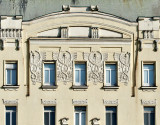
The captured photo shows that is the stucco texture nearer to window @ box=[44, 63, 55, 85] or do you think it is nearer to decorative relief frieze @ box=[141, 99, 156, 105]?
window @ box=[44, 63, 55, 85]

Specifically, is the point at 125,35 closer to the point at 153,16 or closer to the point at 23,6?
the point at 153,16

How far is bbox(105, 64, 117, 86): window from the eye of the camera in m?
53.8

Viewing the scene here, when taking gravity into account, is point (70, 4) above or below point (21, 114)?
above

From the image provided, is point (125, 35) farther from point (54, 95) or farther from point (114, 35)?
point (54, 95)

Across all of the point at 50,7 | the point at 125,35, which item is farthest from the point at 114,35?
the point at 50,7

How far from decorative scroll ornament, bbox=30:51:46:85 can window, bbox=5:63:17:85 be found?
967mm

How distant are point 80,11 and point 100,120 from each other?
5.95 m

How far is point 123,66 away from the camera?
5375 centimetres

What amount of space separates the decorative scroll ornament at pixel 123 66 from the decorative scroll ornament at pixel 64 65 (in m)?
2.42

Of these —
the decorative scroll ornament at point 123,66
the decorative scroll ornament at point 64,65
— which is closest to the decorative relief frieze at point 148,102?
the decorative scroll ornament at point 123,66

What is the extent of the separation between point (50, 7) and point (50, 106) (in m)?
5.55

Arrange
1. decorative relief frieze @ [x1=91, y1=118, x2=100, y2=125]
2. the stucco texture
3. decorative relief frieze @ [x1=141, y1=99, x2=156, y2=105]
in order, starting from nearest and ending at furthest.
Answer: decorative relief frieze @ [x1=91, y1=118, x2=100, y2=125]
decorative relief frieze @ [x1=141, y1=99, x2=156, y2=105]
the stucco texture

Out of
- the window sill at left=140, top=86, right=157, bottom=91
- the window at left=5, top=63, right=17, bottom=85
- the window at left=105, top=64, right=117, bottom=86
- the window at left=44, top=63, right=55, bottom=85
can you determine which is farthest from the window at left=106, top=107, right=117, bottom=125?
the window at left=5, top=63, right=17, bottom=85

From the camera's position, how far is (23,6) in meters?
54.8
